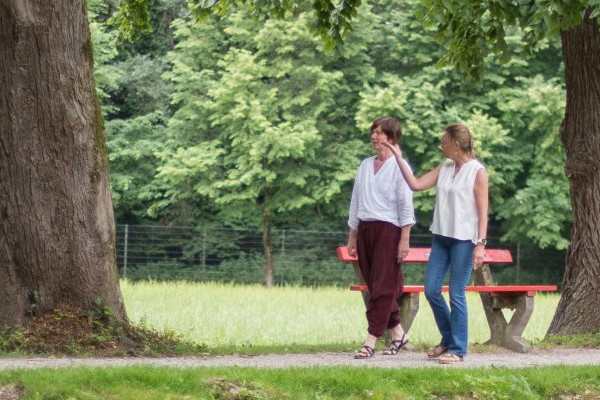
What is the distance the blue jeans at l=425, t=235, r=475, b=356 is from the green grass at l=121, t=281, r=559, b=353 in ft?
5.86

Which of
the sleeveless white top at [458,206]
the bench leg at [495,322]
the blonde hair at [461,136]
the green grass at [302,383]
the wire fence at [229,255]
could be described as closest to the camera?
the green grass at [302,383]

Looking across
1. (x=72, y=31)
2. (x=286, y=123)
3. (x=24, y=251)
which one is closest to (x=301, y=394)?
(x=24, y=251)

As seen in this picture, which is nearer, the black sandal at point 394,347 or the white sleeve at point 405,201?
the white sleeve at point 405,201

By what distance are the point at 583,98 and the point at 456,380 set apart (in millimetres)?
5837

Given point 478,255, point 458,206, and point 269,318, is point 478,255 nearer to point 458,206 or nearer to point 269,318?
point 458,206

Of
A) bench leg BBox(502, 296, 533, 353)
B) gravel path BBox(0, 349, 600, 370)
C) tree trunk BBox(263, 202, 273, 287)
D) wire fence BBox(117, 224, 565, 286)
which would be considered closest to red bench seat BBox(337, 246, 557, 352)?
bench leg BBox(502, 296, 533, 353)

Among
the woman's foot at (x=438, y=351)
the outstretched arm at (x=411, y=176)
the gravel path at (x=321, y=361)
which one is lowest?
the gravel path at (x=321, y=361)

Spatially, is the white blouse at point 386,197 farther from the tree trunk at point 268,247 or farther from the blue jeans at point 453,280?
the tree trunk at point 268,247

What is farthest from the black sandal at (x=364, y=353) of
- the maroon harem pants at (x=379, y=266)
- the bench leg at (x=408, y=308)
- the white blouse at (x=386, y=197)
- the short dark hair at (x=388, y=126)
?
the short dark hair at (x=388, y=126)

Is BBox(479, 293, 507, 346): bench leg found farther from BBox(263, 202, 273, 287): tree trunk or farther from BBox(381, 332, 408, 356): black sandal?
BBox(263, 202, 273, 287): tree trunk

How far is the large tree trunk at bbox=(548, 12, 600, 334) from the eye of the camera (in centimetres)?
1405

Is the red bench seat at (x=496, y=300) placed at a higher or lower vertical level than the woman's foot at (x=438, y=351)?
higher

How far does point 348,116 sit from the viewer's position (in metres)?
42.1

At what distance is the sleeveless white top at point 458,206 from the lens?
10.7 metres
